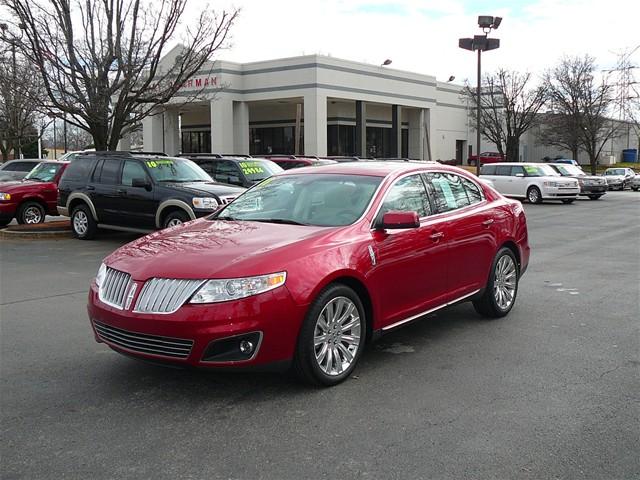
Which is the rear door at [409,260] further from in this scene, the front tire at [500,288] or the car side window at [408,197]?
the front tire at [500,288]

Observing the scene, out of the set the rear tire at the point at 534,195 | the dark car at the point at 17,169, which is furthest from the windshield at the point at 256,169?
the rear tire at the point at 534,195

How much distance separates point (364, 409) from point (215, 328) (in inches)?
44.0

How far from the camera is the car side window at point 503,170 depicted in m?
28.2

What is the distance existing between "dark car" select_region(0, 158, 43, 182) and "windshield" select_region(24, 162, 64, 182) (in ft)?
9.78

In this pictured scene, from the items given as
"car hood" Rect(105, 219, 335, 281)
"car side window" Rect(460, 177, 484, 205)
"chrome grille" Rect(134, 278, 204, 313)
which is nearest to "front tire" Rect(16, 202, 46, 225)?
"car hood" Rect(105, 219, 335, 281)

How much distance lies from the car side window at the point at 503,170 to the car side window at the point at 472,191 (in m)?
22.3

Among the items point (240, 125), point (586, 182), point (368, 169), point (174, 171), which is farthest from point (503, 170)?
point (368, 169)

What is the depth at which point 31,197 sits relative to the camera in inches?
621

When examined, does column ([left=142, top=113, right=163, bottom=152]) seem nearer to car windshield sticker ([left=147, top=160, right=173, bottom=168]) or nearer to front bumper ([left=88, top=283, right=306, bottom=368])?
car windshield sticker ([left=147, top=160, right=173, bottom=168])

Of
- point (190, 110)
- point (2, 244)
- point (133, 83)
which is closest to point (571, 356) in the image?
point (2, 244)

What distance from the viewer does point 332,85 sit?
38188 mm

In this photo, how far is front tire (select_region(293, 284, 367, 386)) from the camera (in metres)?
4.53

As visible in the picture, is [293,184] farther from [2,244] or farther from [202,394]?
[2,244]

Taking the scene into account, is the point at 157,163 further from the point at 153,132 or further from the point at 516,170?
the point at 153,132
